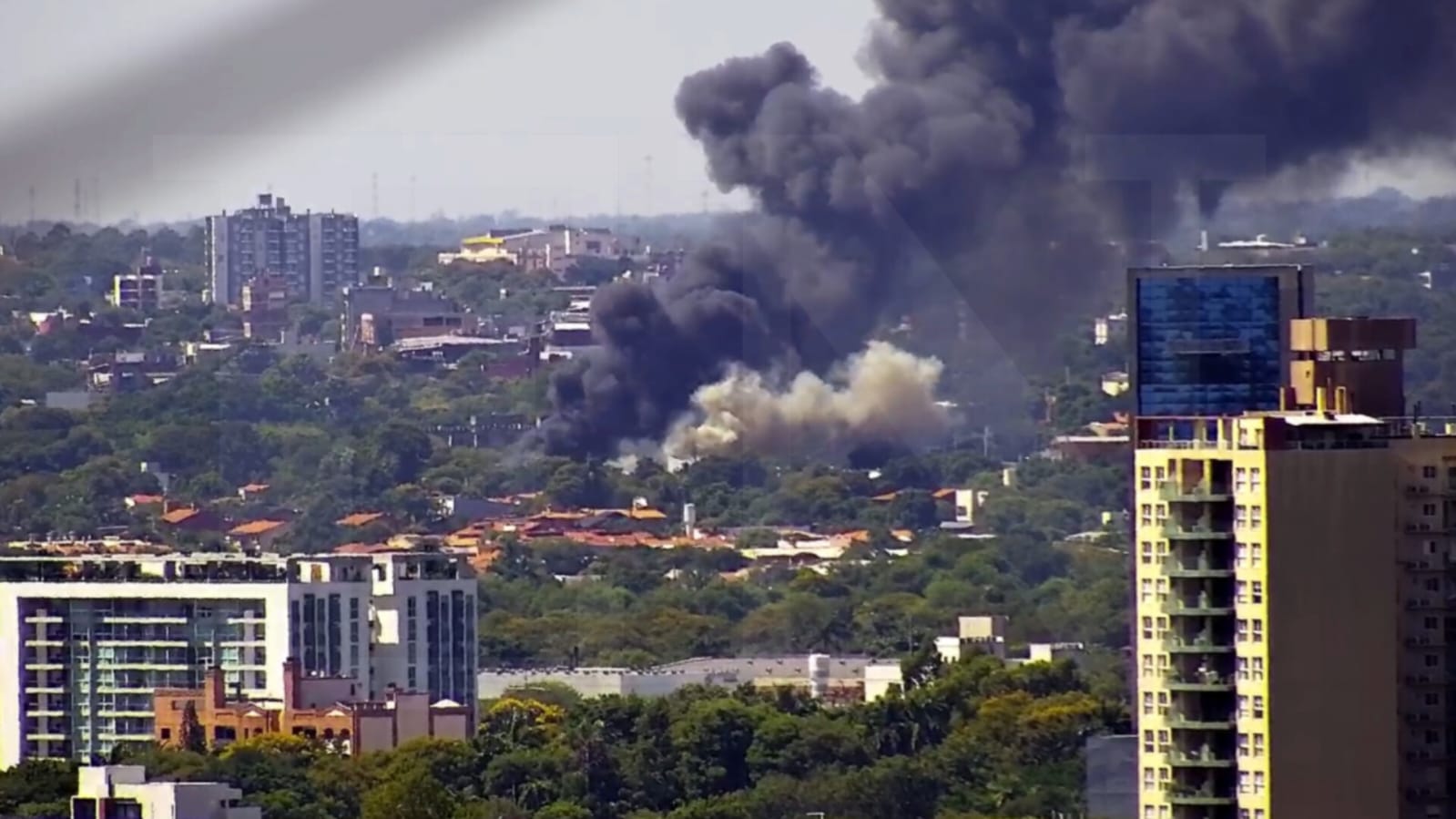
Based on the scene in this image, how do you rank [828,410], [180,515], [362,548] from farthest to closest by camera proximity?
[828,410] → [180,515] → [362,548]

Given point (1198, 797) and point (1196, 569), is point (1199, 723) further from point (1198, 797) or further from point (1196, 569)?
point (1196, 569)

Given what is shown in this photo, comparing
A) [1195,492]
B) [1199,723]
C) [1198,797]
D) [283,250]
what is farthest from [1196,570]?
[283,250]

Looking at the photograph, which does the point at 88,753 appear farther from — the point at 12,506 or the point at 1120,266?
the point at 12,506

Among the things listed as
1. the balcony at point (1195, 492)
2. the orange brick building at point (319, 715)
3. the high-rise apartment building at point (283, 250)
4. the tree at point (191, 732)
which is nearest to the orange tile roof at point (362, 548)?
the orange brick building at point (319, 715)

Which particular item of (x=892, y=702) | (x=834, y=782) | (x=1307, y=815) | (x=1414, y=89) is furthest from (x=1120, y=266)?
(x=1307, y=815)

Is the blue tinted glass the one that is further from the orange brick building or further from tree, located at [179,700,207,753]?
tree, located at [179,700,207,753]

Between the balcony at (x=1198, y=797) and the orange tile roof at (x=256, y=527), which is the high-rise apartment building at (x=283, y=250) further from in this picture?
the balcony at (x=1198, y=797)

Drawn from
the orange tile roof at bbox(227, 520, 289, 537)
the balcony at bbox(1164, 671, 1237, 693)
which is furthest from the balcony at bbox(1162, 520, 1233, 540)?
the orange tile roof at bbox(227, 520, 289, 537)
